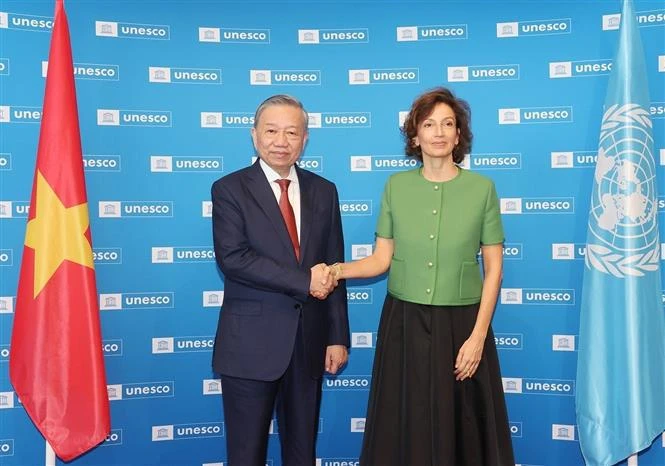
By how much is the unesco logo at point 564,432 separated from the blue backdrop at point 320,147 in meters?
0.01

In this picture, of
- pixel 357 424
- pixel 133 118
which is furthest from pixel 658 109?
pixel 133 118

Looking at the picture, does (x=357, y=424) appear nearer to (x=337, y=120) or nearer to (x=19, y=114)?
(x=337, y=120)

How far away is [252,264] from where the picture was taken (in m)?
2.35

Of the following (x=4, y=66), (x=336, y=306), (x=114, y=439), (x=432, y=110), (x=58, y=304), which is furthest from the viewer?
(x=114, y=439)

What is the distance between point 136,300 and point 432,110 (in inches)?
79.3

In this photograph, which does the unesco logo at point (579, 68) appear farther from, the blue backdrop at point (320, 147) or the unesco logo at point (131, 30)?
the unesco logo at point (131, 30)

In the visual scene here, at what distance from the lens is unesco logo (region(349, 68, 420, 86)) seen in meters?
3.49

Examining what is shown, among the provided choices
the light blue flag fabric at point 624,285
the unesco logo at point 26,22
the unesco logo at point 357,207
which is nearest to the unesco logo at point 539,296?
the light blue flag fabric at point 624,285

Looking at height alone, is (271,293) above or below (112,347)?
above

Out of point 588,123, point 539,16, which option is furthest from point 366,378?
point 539,16

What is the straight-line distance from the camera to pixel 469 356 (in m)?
2.38

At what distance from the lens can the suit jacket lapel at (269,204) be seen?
242 cm

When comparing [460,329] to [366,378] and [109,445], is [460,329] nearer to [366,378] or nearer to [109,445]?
[366,378]

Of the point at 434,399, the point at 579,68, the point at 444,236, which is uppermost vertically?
the point at 579,68
